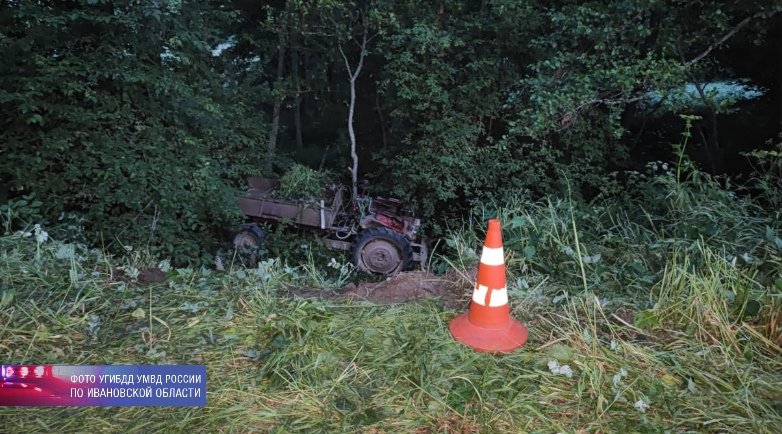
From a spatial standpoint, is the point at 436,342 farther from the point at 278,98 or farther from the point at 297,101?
the point at 297,101

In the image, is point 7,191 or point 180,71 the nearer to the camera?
point 7,191

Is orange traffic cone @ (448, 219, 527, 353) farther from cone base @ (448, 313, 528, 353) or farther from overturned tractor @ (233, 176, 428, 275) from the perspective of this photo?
overturned tractor @ (233, 176, 428, 275)

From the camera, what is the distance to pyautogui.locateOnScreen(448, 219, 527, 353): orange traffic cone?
2535 millimetres

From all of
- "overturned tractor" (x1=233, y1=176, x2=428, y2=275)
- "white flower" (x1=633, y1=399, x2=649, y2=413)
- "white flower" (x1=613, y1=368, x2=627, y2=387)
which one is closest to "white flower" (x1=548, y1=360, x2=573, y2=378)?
"white flower" (x1=613, y1=368, x2=627, y2=387)

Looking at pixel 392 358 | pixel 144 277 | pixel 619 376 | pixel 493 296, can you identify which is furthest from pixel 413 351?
pixel 144 277

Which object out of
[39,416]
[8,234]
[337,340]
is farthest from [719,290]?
[8,234]

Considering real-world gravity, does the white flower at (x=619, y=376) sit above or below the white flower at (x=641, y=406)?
above

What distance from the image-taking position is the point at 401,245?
7816 mm

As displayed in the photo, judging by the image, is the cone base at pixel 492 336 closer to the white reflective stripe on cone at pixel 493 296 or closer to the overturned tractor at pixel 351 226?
the white reflective stripe on cone at pixel 493 296

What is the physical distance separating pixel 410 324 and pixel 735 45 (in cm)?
852

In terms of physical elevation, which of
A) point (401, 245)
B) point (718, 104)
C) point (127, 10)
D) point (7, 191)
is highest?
point (127, 10)

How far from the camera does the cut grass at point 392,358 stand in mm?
2021

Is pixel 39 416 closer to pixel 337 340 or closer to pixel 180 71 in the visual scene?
pixel 337 340

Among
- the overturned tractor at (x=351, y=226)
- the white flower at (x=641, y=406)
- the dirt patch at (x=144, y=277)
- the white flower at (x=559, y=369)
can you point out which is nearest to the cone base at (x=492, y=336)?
the white flower at (x=559, y=369)
